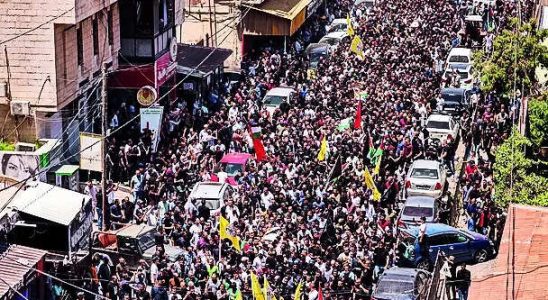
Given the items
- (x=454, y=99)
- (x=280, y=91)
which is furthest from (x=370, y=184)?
(x=280, y=91)

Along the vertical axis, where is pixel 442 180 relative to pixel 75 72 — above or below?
below

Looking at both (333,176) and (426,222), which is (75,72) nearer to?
(333,176)

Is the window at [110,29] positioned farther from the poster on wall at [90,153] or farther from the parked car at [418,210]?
the parked car at [418,210]

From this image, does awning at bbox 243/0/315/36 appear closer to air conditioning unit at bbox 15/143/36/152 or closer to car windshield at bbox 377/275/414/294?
air conditioning unit at bbox 15/143/36/152

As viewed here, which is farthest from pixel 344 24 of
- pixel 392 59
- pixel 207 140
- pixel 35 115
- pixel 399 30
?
pixel 35 115

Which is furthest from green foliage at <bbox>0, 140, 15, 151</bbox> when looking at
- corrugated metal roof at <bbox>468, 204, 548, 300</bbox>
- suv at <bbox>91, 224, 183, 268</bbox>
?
corrugated metal roof at <bbox>468, 204, 548, 300</bbox>
